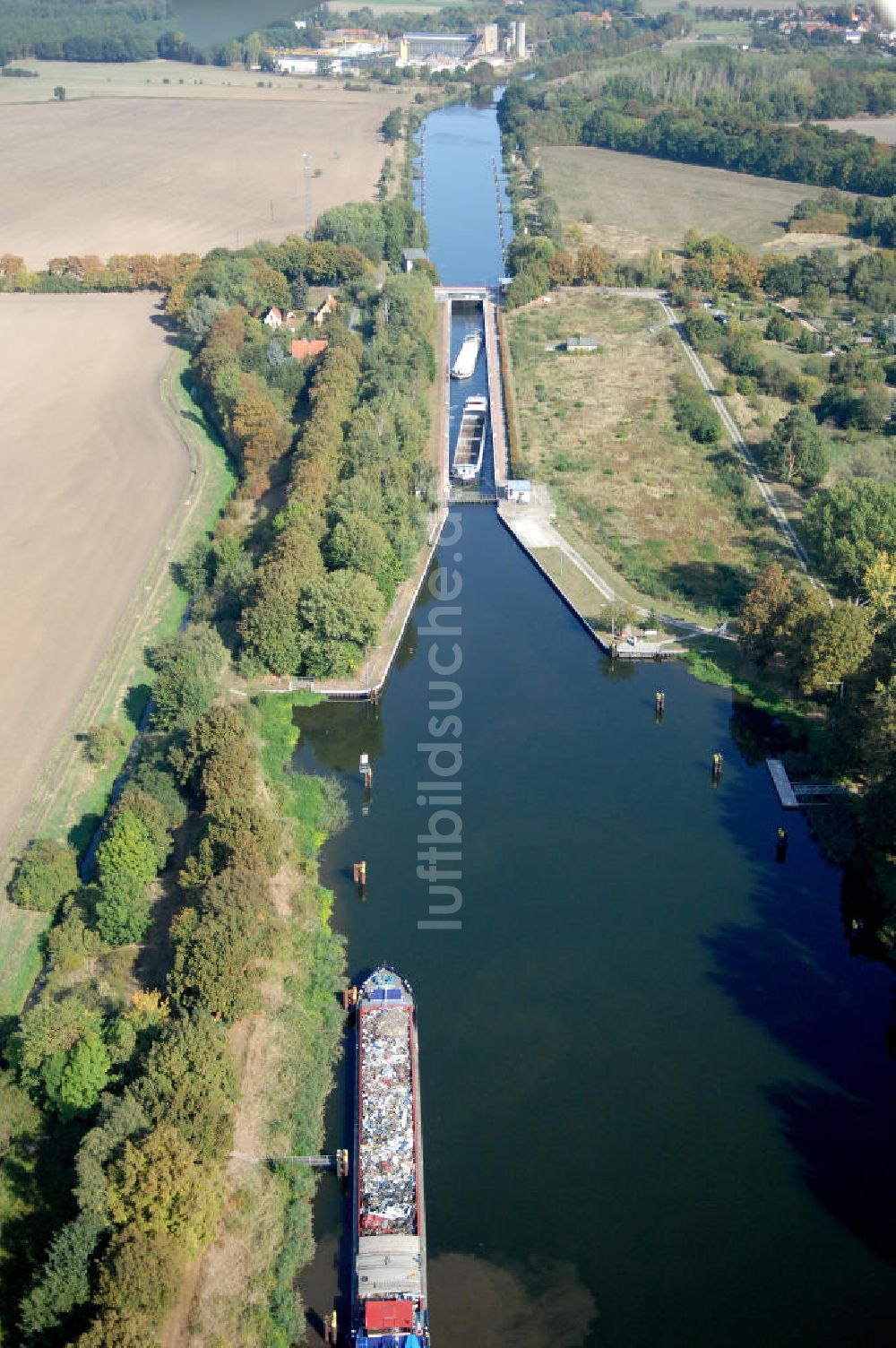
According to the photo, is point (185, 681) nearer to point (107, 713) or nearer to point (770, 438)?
point (107, 713)

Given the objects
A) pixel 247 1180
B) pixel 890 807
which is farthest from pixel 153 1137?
pixel 890 807

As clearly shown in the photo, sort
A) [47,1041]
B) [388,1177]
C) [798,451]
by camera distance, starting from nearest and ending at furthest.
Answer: [388,1177], [47,1041], [798,451]

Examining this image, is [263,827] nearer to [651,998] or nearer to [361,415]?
[651,998]

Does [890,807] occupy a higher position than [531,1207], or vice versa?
[890,807]

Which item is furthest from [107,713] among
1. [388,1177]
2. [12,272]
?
[12,272]

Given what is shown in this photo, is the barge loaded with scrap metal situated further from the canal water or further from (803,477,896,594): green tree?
(803,477,896,594): green tree
